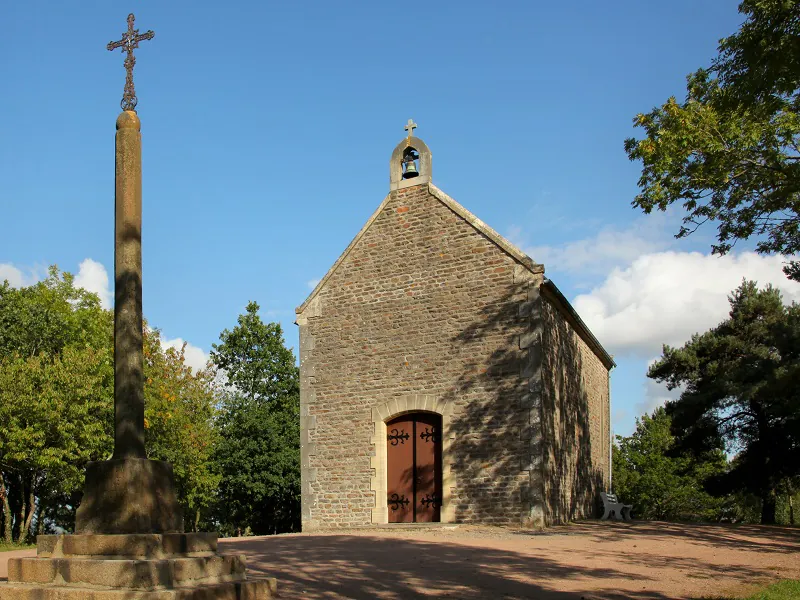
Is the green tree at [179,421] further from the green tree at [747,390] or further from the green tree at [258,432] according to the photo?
the green tree at [747,390]

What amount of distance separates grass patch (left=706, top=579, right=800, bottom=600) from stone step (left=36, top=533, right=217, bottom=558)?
216 inches

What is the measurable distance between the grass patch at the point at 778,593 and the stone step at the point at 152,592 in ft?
15.1

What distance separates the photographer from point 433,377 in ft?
60.0

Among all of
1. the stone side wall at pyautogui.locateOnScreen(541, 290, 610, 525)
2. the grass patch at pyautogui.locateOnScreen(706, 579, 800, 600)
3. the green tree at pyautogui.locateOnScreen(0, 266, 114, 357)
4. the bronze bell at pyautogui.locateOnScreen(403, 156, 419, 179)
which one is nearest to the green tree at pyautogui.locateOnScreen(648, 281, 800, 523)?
the stone side wall at pyautogui.locateOnScreen(541, 290, 610, 525)

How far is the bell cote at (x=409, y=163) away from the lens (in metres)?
19.4

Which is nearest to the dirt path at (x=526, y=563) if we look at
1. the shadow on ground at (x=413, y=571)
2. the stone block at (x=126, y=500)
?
the shadow on ground at (x=413, y=571)

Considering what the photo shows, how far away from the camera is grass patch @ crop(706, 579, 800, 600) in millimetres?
8070

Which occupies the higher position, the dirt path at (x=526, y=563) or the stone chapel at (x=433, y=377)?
the stone chapel at (x=433, y=377)

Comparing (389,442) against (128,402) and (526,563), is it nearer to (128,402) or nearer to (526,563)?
(526,563)

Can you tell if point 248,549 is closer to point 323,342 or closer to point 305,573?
point 305,573

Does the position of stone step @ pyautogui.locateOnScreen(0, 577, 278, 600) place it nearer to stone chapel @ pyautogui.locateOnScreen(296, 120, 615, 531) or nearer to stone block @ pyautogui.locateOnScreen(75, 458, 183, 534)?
stone block @ pyautogui.locateOnScreen(75, 458, 183, 534)

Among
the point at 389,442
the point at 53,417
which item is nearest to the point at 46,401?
the point at 53,417

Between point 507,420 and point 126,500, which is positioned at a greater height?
point 507,420

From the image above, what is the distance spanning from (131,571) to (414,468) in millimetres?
11338
